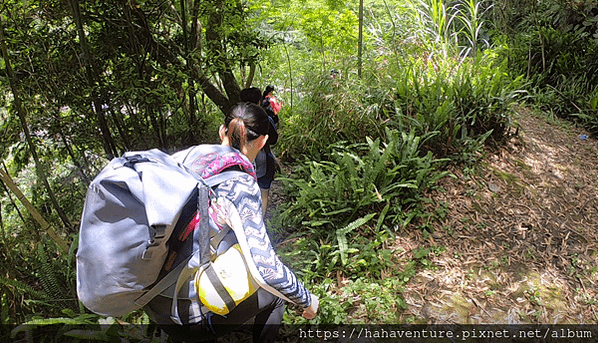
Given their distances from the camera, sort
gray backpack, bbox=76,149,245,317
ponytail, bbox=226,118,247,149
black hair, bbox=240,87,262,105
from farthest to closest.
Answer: black hair, bbox=240,87,262,105 < ponytail, bbox=226,118,247,149 < gray backpack, bbox=76,149,245,317

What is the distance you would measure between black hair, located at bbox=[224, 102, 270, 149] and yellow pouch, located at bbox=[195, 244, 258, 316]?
73 cm

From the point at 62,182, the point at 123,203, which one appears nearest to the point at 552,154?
the point at 123,203

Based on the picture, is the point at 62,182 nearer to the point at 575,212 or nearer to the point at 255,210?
the point at 255,210

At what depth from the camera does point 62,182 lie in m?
4.40

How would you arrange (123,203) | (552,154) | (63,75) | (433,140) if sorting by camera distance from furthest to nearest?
(552,154), (433,140), (63,75), (123,203)

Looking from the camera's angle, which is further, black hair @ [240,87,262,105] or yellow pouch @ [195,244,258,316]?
black hair @ [240,87,262,105]

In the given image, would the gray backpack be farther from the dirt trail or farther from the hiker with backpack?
the dirt trail

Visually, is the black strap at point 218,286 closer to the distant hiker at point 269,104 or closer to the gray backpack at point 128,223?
the gray backpack at point 128,223

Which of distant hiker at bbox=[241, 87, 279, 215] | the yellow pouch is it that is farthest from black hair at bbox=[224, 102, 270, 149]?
distant hiker at bbox=[241, 87, 279, 215]

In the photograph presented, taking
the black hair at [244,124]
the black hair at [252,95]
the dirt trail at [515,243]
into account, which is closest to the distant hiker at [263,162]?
the black hair at [252,95]

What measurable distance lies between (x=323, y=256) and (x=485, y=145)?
2350 mm

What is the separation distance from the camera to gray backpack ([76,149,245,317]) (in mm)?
1393

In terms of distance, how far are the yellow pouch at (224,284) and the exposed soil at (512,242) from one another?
1.56m

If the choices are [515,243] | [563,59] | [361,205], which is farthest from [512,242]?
[563,59]
